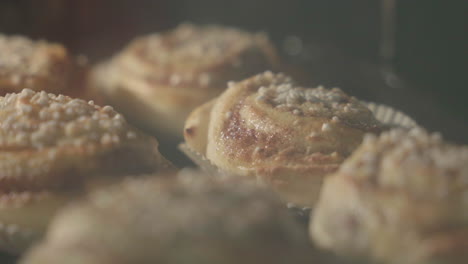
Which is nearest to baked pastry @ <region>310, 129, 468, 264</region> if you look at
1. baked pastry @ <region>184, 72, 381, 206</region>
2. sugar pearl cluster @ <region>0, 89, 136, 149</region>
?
baked pastry @ <region>184, 72, 381, 206</region>

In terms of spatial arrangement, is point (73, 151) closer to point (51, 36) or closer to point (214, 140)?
point (214, 140)

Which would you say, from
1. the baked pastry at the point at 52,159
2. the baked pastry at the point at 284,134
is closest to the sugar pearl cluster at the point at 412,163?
the baked pastry at the point at 284,134

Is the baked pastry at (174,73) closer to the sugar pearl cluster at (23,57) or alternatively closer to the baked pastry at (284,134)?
the sugar pearl cluster at (23,57)

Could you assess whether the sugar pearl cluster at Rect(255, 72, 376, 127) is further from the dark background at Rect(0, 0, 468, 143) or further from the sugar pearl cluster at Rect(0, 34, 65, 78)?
the sugar pearl cluster at Rect(0, 34, 65, 78)

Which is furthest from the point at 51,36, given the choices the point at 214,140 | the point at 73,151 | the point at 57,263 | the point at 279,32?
the point at 57,263

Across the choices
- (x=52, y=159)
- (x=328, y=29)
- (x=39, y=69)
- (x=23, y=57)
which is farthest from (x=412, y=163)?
(x=328, y=29)

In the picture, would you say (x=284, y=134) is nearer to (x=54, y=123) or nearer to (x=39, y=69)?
(x=54, y=123)
